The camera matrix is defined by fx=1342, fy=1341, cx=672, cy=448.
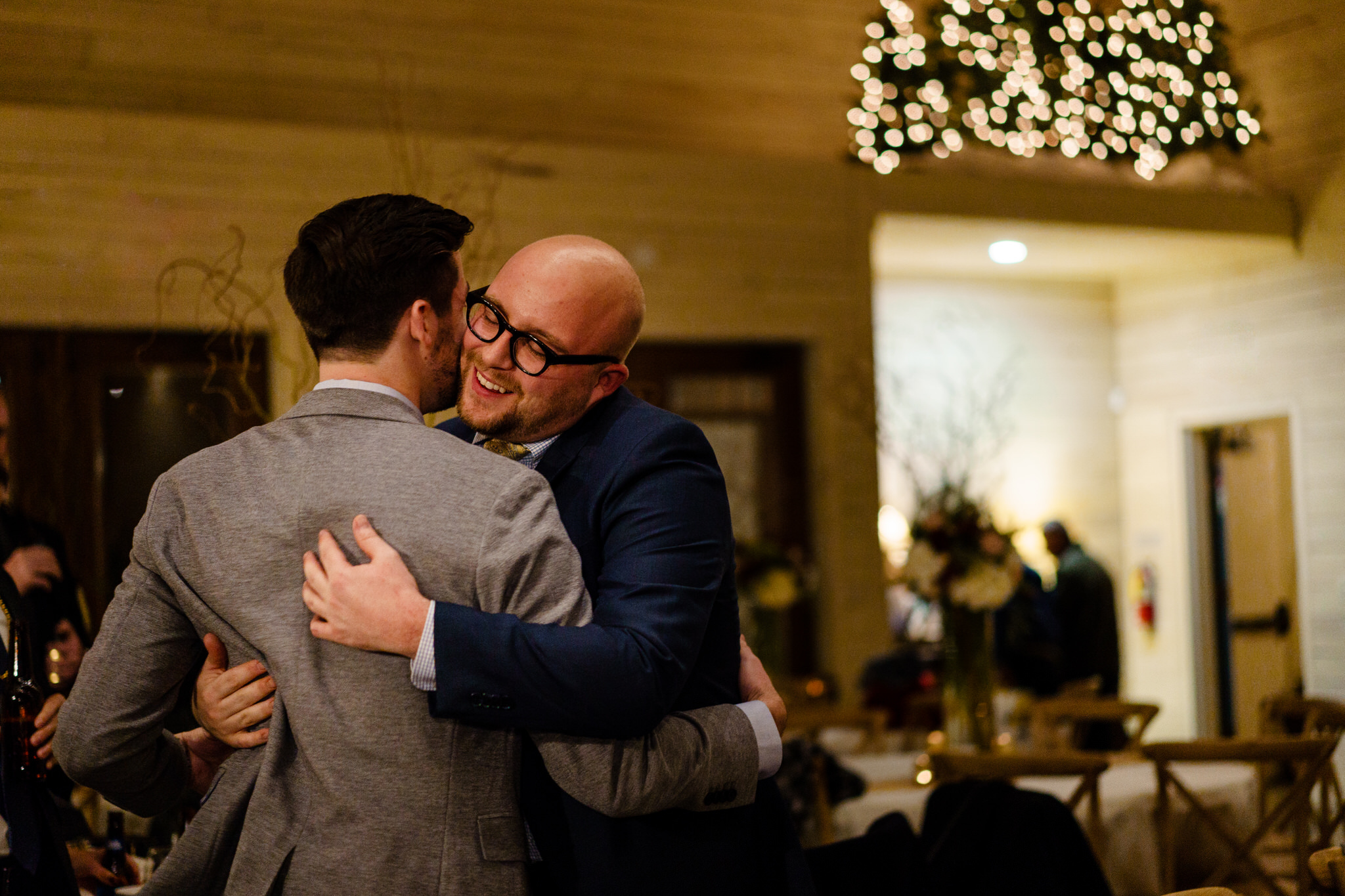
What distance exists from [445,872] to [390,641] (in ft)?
0.91

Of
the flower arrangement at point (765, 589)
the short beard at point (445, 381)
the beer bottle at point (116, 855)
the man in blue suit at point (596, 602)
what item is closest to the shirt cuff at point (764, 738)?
the man in blue suit at point (596, 602)

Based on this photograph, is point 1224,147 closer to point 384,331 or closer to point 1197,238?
point 1197,238

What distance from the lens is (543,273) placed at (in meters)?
1.82

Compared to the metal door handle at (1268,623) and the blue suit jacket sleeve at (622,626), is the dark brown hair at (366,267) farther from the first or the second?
the metal door handle at (1268,623)

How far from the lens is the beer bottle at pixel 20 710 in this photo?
217cm

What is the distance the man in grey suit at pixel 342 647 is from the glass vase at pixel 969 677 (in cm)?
354

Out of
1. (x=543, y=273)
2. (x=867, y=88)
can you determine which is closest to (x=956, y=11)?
(x=867, y=88)

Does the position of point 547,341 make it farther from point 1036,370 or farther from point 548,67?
point 1036,370

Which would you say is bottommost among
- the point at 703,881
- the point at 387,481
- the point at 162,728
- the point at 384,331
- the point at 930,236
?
the point at 703,881

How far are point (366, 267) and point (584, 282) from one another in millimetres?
325

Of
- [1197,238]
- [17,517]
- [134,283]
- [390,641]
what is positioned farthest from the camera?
[1197,238]

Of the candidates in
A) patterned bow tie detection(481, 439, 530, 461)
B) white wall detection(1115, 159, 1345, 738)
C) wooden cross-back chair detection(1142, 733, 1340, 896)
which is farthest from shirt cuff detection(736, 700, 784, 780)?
white wall detection(1115, 159, 1345, 738)

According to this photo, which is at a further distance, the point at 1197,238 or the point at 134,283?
the point at 1197,238

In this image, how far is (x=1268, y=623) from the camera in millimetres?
9078
